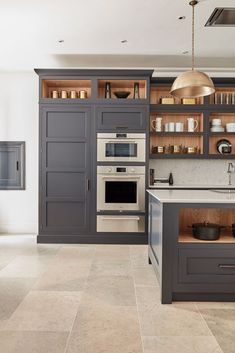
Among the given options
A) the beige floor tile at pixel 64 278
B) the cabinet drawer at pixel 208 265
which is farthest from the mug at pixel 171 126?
the cabinet drawer at pixel 208 265

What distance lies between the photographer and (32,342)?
204cm

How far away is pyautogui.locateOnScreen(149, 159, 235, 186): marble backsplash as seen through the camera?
5418 millimetres

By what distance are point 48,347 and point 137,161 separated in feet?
10.7

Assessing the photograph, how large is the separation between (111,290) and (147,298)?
38cm

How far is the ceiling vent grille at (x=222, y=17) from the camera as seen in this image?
349cm

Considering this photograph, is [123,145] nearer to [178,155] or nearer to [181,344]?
[178,155]

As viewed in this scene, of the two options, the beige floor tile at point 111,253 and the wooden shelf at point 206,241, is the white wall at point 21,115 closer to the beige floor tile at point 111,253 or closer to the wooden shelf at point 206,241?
the beige floor tile at point 111,253

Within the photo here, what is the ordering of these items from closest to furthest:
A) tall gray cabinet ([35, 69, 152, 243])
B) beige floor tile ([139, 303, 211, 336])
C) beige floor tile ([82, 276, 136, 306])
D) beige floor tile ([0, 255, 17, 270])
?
beige floor tile ([139, 303, 211, 336]) → beige floor tile ([82, 276, 136, 306]) → beige floor tile ([0, 255, 17, 270]) → tall gray cabinet ([35, 69, 152, 243])

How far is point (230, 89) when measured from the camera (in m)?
5.29

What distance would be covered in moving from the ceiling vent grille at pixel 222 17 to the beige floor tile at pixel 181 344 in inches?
135

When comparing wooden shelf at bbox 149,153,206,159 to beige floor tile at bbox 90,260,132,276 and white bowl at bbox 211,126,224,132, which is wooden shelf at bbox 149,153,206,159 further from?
beige floor tile at bbox 90,260,132,276

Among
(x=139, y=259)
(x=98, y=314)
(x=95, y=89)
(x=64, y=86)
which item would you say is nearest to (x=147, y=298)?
(x=98, y=314)

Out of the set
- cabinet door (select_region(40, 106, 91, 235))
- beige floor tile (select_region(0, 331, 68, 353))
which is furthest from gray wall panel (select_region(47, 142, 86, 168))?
beige floor tile (select_region(0, 331, 68, 353))

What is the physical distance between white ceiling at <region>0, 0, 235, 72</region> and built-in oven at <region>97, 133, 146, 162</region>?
1330mm
